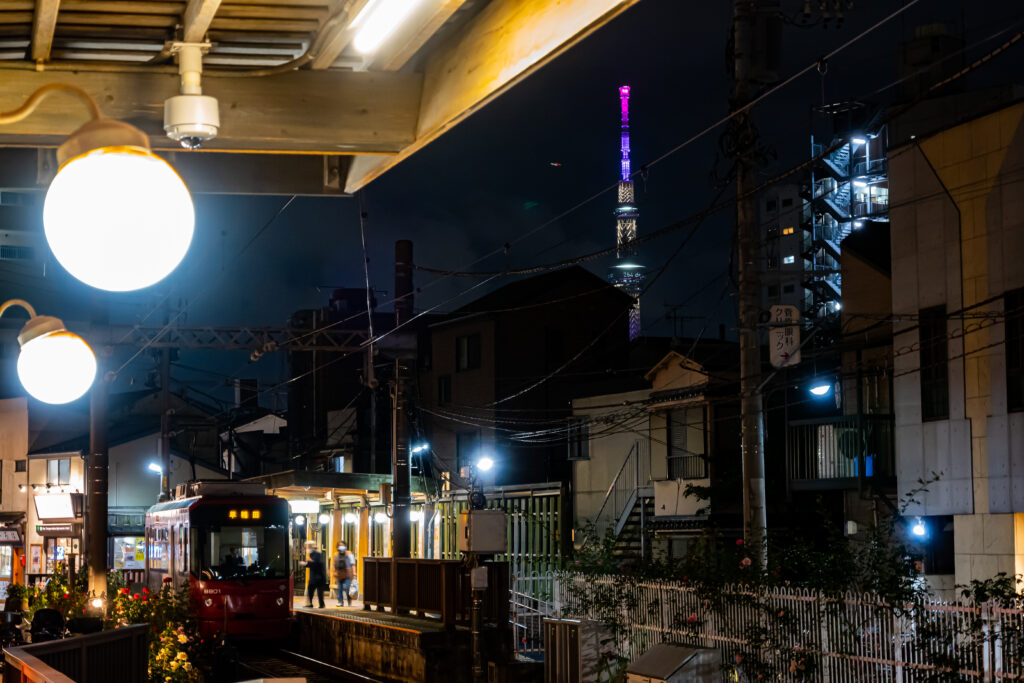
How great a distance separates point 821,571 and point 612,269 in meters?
118

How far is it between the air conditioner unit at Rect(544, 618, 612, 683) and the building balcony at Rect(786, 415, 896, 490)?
9.78m

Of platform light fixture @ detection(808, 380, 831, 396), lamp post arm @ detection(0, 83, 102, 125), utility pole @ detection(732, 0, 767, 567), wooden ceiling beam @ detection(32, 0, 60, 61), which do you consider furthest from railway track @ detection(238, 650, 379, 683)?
lamp post arm @ detection(0, 83, 102, 125)

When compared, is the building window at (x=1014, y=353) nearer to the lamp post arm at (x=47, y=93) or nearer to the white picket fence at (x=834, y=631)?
the white picket fence at (x=834, y=631)

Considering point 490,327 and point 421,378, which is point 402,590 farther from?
point 421,378

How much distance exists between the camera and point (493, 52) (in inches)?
223

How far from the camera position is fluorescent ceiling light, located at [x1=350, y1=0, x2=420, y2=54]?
→ 17.6 ft

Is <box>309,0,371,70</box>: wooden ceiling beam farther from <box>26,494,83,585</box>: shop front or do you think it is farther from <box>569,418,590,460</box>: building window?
<box>26,494,83,585</box>: shop front

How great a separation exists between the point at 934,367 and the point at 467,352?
2805 cm

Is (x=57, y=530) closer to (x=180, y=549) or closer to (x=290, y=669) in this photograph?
(x=180, y=549)

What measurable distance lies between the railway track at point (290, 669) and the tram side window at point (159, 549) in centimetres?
323

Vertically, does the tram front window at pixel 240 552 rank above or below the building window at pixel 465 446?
below

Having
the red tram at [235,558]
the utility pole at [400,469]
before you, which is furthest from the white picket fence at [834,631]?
the red tram at [235,558]

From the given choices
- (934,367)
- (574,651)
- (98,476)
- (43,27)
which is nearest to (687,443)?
(934,367)

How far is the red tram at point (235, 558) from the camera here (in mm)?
26641
